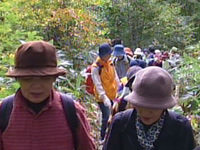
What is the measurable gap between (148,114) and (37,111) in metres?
0.68

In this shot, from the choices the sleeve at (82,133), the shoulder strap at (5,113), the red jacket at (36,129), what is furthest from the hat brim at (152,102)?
the shoulder strap at (5,113)

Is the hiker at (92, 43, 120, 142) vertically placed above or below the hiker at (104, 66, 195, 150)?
below

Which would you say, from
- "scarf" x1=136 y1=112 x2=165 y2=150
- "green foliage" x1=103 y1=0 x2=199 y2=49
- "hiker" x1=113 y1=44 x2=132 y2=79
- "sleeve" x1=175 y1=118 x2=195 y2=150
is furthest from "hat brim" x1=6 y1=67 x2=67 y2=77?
"green foliage" x1=103 y1=0 x2=199 y2=49

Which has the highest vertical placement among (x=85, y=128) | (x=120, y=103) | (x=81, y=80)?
(x=85, y=128)

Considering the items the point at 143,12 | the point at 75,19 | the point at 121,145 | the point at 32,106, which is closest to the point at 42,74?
the point at 32,106

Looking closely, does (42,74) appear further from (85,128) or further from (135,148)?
(135,148)

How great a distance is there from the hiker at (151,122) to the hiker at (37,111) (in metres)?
0.32

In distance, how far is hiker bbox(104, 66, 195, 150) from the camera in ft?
9.49

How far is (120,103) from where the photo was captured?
5074 mm

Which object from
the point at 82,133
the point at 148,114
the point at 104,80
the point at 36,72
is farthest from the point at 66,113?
the point at 104,80

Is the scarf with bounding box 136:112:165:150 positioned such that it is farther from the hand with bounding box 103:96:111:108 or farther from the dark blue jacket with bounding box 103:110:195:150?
the hand with bounding box 103:96:111:108

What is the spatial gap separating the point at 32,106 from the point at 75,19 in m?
8.12

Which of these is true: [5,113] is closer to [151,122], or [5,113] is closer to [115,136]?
[115,136]

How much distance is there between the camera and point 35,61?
2811 millimetres
